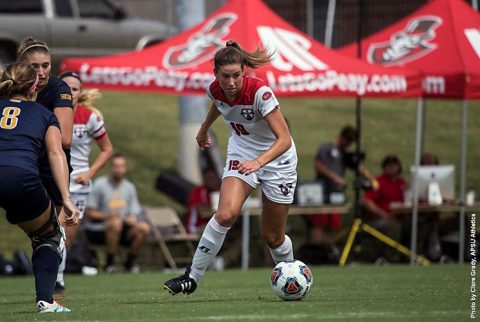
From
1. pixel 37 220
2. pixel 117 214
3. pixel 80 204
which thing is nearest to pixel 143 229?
pixel 117 214

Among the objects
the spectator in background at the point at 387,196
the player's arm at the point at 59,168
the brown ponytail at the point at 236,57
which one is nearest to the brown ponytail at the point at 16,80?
the player's arm at the point at 59,168

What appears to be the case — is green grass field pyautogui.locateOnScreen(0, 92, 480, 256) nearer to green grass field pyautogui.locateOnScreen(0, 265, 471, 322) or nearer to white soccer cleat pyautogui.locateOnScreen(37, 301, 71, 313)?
green grass field pyautogui.locateOnScreen(0, 265, 471, 322)

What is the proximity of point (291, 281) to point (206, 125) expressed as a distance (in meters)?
1.56

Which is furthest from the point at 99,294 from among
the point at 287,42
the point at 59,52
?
the point at 59,52

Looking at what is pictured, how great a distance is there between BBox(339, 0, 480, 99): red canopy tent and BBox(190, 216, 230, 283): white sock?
24.2 feet

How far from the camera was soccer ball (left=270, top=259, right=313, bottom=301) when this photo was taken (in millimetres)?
9133

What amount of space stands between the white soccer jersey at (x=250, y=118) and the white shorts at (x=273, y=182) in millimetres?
58

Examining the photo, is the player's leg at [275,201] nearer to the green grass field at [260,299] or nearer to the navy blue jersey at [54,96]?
the green grass field at [260,299]

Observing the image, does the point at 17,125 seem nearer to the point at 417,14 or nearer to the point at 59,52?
the point at 417,14

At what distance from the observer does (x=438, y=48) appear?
16.9 m

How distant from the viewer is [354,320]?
7.45 m

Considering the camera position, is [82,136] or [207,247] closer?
[207,247]

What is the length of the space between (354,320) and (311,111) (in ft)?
67.2

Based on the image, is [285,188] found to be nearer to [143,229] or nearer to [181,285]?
[181,285]
